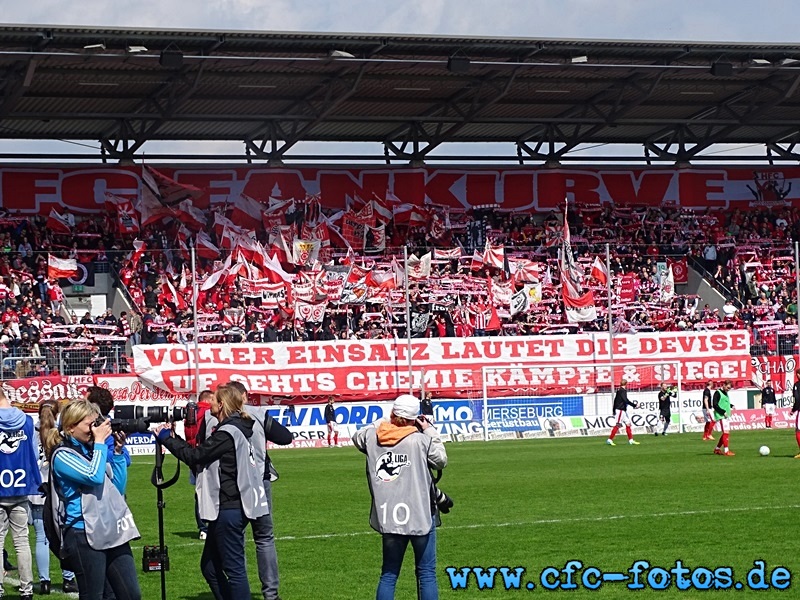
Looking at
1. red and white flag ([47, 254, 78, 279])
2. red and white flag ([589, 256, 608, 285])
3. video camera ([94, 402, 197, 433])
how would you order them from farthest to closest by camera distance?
red and white flag ([589, 256, 608, 285]) < red and white flag ([47, 254, 78, 279]) < video camera ([94, 402, 197, 433])

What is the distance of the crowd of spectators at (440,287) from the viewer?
39.7 metres

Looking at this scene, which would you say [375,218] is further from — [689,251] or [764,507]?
[764,507]

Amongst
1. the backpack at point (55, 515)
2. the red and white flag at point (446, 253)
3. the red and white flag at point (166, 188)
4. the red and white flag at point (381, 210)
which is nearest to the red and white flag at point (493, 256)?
the red and white flag at point (446, 253)

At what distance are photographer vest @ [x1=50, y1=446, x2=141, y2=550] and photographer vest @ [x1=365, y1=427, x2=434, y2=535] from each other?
6.44 ft

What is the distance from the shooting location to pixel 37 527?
12.8 metres

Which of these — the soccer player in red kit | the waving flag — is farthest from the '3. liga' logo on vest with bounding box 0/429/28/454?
the waving flag

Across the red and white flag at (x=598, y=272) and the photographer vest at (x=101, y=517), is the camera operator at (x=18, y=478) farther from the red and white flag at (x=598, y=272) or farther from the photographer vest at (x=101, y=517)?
the red and white flag at (x=598, y=272)

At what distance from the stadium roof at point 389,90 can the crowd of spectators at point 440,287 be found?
3552 millimetres

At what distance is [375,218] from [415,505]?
1510 inches

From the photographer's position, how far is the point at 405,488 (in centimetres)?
939

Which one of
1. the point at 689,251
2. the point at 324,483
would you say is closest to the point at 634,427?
the point at 689,251

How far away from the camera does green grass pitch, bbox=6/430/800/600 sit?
41.8 ft

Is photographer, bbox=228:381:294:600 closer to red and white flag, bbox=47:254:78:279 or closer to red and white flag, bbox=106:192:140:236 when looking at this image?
red and white flag, bbox=47:254:78:279

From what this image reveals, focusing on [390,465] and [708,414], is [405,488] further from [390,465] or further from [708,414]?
[708,414]
